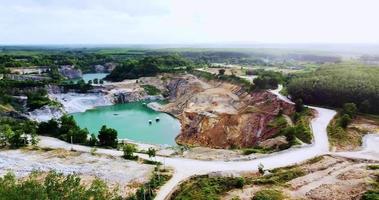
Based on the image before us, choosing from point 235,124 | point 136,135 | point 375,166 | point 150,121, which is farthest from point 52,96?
point 375,166

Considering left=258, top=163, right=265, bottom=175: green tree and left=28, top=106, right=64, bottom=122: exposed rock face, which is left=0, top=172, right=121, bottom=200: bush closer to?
left=258, top=163, right=265, bottom=175: green tree

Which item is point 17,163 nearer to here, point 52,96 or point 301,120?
point 301,120

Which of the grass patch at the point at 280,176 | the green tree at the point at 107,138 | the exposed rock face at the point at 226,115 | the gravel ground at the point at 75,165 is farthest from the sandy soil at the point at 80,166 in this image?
the exposed rock face at the point at 226,115

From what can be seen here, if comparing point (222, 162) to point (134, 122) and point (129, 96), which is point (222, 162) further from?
point (129, 96)

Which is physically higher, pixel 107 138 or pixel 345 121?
pixel 345 121

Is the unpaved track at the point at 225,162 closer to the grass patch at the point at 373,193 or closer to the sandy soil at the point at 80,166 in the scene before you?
the sandy soil at the point at 80,166

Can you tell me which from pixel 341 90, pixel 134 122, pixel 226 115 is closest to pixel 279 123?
pixel 341 90
